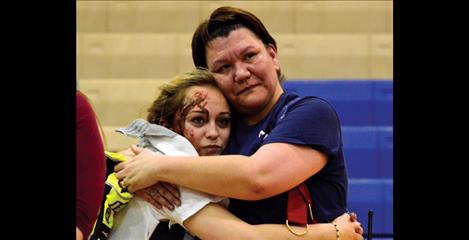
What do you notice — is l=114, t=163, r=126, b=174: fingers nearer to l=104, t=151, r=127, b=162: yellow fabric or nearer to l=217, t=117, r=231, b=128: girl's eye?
l=104, t=151, r=127, b=162: yellow fabric

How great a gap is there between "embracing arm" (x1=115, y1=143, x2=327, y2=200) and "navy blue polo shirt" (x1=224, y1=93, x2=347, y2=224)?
3 cm

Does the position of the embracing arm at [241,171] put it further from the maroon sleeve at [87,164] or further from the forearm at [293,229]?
the maroon sleeve at [87,164]

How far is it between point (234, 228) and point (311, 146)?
0.74ft

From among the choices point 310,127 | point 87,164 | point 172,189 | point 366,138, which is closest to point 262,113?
point 310,127

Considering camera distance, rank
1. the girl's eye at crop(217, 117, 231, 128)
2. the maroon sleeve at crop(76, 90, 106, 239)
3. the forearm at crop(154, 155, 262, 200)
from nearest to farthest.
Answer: the maroon sleeve at crop(76, 90, 106, 239), the forearm at crop(154, 155, 262, 200), the girl's eye at crop(217, 117, 231, 128)

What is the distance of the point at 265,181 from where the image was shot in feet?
4.66

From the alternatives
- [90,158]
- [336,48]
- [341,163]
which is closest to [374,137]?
[336,48]

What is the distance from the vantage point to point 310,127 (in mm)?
1493

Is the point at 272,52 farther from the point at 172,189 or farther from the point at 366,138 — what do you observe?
the point at 366,138

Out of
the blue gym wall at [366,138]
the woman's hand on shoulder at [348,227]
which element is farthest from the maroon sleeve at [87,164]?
the blue gym wall at [366,138]

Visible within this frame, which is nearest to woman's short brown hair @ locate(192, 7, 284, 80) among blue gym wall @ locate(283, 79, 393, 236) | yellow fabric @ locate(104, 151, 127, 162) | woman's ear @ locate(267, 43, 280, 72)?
woman's ear @ locate(267, 43, 280, 72)

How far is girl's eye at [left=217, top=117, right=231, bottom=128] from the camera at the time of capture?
5.35 ft

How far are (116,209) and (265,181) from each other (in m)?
0.33
